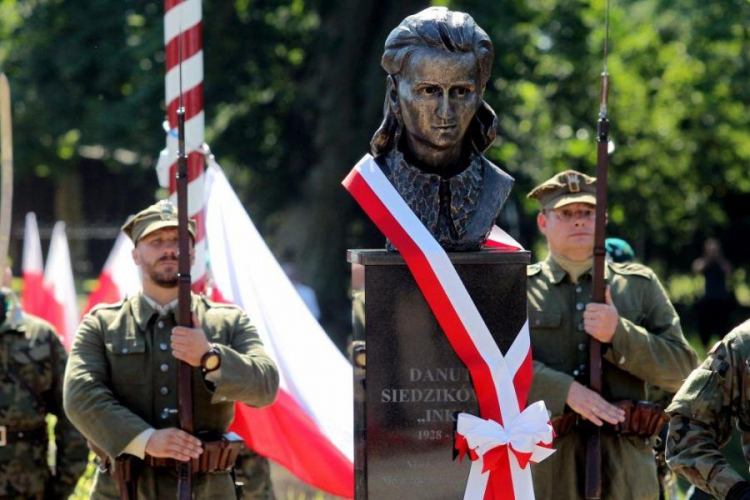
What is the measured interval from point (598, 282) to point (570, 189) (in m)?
0.66

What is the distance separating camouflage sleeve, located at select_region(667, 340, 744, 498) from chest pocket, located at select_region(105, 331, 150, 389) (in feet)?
7.08

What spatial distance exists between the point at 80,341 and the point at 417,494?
1.55 meters

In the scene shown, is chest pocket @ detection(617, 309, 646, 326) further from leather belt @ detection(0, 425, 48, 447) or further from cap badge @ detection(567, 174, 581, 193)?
leather belt @ detection(0, 425, 48, 447)

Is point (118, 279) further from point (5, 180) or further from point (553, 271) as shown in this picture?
point (553, 271)

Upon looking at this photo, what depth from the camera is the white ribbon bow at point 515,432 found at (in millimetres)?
4734

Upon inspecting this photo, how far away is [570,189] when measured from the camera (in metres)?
6.11

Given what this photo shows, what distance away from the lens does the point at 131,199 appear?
33156mm

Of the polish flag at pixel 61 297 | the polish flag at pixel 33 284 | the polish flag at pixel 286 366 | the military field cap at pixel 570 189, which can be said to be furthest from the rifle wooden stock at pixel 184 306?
the polish flag at pixel 33 284

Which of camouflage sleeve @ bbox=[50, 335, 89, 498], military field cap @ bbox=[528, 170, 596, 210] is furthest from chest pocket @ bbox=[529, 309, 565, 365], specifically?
camouflage sleeve @ bbox=[50, 335, 89, 498]

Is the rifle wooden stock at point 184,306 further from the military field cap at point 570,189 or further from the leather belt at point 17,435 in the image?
the military field cap at point 570,189

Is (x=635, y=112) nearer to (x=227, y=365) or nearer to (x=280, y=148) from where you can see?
(x=280, y=148)

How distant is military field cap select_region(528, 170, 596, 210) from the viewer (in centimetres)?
608

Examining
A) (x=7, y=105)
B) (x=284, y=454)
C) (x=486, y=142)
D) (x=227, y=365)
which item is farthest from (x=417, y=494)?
(x=7, y=105)

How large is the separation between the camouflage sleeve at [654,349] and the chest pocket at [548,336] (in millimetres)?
293
